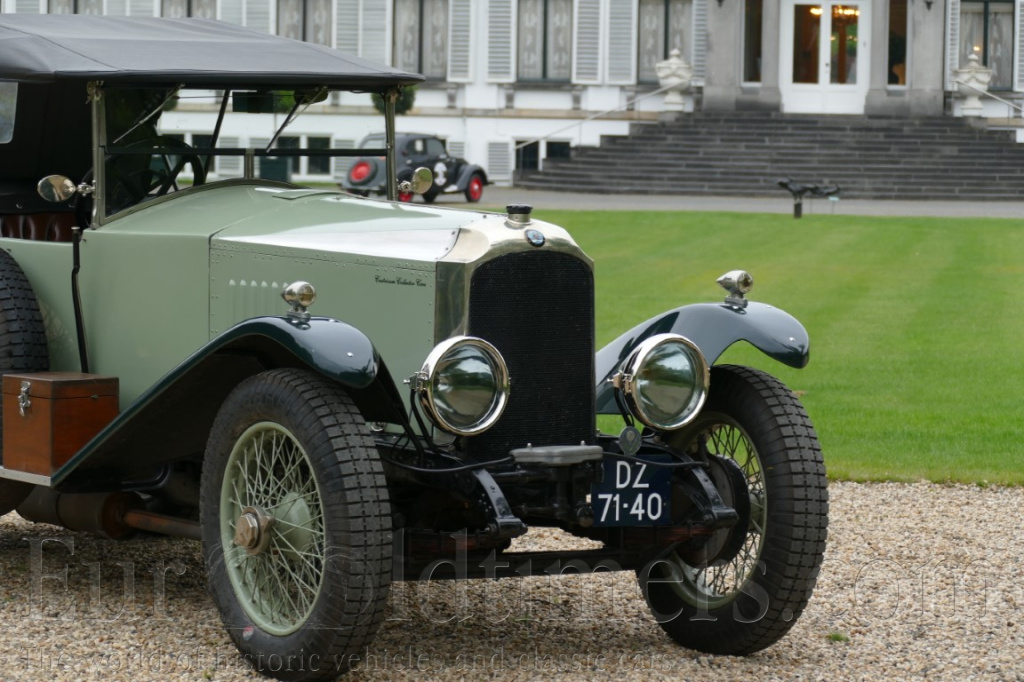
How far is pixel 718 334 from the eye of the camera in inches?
220

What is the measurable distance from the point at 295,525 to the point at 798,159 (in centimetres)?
2764

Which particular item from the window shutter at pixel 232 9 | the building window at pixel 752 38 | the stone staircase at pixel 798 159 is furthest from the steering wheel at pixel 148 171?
the window shutter at pixel 232 9

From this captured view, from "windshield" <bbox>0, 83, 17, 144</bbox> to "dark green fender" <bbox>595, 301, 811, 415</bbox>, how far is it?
8.89 ft

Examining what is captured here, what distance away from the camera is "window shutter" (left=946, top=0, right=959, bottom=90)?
115 ft

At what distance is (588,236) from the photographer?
22.0m

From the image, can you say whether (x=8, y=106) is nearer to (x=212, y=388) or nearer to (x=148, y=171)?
(x=148, y=171)

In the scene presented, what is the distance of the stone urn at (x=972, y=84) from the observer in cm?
3388

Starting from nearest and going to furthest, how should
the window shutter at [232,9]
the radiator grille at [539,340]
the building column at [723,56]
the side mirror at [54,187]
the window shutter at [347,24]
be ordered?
the radiator grille at [539,340] → the side mirror at [54,187] → the building column at [723,56] → the window shutter at [347,24] → the window shutter at [232,9]

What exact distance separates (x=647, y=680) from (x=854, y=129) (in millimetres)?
29316

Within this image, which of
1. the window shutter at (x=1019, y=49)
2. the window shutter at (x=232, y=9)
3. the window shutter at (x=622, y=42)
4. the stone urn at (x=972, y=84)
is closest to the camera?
the stone urn at (x=972, y=84)

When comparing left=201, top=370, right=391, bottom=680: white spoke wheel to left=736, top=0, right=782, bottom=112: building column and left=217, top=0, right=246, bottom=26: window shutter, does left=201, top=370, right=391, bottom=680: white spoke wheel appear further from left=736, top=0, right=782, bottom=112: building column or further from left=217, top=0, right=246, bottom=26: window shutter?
left=217, top=0, right=246, bottom=26: window shutter

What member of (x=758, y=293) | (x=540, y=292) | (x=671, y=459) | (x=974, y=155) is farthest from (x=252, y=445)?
(x=974, y=155)

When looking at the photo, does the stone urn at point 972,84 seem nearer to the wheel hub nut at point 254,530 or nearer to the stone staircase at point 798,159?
the stone staircase at point 798,159

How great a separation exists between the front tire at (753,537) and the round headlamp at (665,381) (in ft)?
0.65
